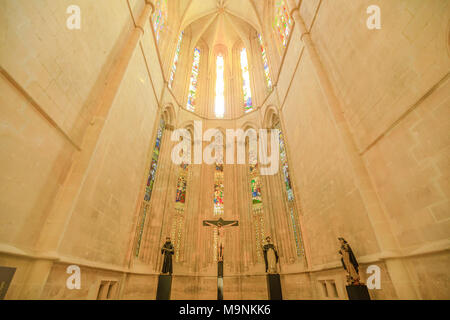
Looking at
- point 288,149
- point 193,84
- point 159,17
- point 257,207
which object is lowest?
point 257,207

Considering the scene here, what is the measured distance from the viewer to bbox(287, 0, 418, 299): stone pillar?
3.66 meters

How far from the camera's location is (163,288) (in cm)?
596

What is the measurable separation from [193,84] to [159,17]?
472 centimetres

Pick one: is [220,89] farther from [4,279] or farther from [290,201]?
[4,279]

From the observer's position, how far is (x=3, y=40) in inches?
126

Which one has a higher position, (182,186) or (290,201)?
(182,186)

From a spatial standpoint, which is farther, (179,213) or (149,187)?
(179,213)

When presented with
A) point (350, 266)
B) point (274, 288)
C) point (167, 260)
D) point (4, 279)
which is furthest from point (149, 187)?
point (350, 266)

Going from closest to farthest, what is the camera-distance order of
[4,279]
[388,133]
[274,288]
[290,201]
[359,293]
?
[4,279] → [359,293] → [388,133] → [274,288] → [290,201]

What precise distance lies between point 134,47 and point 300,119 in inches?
256

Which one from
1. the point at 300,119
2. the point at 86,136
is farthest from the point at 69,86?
the point at 300,119

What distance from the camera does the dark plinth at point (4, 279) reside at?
2.97 meters

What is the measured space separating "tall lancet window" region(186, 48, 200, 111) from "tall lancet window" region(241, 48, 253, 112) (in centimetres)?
346
